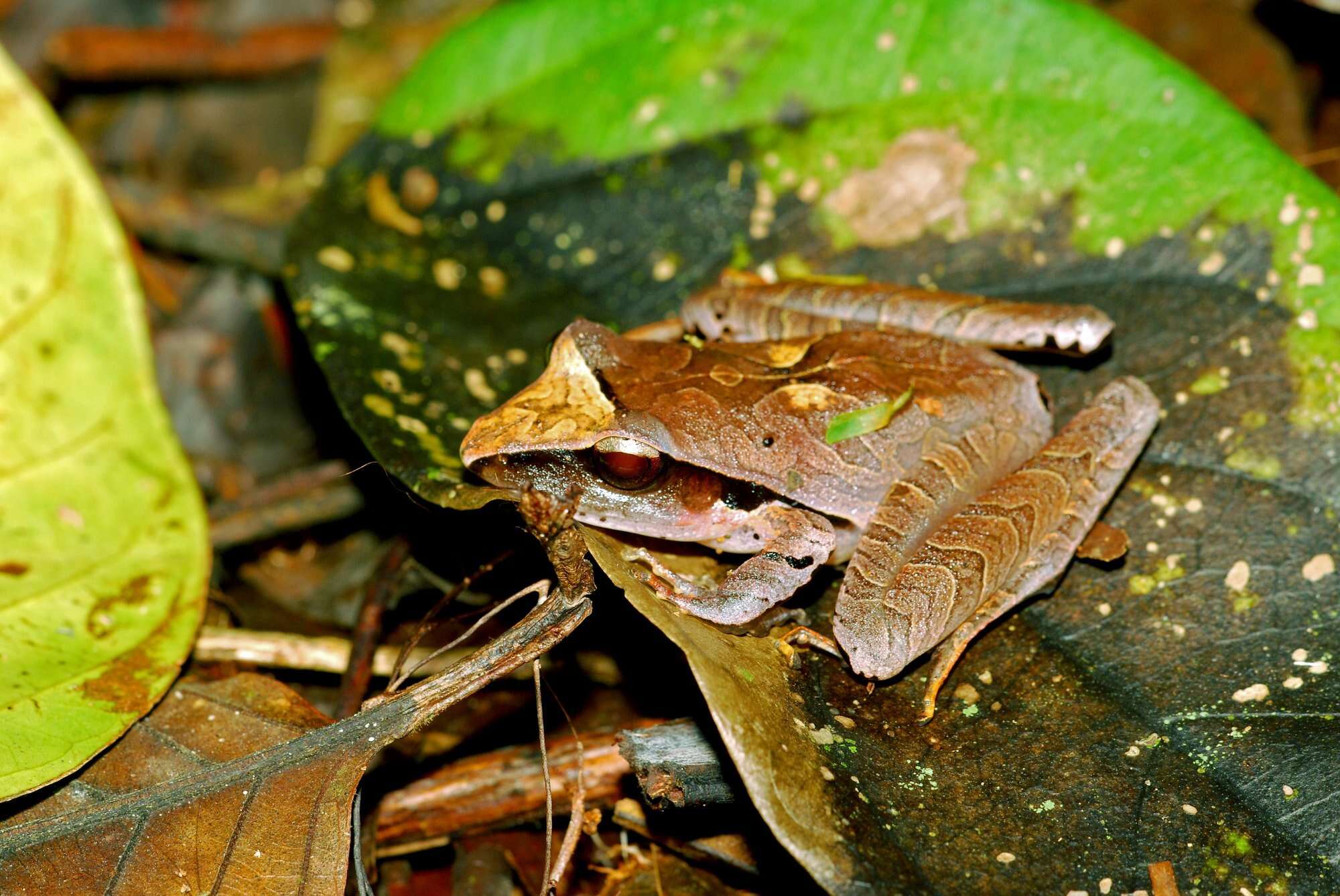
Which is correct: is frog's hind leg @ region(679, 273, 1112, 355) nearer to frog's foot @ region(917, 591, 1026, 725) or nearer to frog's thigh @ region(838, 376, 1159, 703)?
frog's thigh @ region(838, 376, 1159, 703)

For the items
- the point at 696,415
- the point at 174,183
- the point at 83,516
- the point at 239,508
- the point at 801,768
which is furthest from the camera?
the point at 174,183

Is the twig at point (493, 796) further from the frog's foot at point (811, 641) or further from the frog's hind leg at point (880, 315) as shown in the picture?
the frog's hind leg at point (880, 315)

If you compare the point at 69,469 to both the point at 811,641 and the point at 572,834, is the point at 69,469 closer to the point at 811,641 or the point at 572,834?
the point at 572,834

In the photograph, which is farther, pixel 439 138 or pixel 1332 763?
pixel 439 138

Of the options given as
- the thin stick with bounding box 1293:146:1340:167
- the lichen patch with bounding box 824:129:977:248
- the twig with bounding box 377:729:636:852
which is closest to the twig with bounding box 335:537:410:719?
the twig with bounding box 377:729:636:852

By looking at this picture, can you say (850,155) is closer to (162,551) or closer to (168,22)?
(162,551)

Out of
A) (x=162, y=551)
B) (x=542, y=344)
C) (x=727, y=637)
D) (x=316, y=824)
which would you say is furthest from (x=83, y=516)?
(x=542, y=344)

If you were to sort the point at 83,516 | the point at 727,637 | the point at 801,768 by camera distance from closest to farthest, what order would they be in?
the point at 83,516 → the point at 801,768 → the point at 727,637
